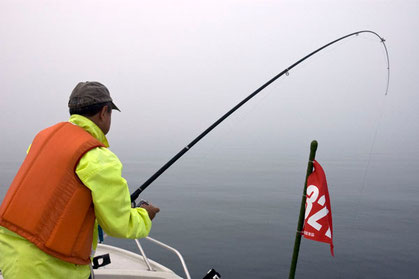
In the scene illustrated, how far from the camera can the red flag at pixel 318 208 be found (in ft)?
11.6

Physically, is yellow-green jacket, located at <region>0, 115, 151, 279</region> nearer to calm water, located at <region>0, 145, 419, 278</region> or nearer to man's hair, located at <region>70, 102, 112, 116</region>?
man's hair, located at <region>70, 102, 112, 116</region>

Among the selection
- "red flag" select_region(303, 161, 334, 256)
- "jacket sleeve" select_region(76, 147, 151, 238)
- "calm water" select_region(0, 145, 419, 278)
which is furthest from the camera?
"calm water" select_region(0, 145, 419, 278)

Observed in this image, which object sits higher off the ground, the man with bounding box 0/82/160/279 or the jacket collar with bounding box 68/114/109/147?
the jacket collar with bounding box 68/114/109/147

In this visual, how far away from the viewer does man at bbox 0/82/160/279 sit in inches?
65.1

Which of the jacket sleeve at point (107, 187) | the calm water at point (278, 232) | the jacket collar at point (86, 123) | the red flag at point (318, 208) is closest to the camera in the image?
the jacket sleeve at point (107, 187)

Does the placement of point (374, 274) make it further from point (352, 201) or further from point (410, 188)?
point (410, 188)

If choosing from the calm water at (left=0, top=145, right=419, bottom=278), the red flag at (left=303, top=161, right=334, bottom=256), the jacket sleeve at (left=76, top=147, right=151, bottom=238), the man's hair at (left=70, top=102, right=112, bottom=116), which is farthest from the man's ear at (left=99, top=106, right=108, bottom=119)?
the calm water at (left=0, top=145, right=419, bottom=278)

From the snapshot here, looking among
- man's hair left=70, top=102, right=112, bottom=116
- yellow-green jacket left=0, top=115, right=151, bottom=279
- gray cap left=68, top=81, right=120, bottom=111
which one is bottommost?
yellow-green jacket left=0, top=115, right=151, bottom=279

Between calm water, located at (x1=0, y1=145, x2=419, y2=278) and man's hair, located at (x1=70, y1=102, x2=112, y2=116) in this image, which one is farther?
calm water, located at (x1=0, y1=145, x2=419, y2=278)

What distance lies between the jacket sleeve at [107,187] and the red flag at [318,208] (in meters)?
2.32

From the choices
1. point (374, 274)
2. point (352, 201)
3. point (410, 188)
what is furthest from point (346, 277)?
point (410, 188)

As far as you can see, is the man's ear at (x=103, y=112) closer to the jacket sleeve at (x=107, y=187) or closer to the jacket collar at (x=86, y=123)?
the jacket collar at (x=86, y=123)

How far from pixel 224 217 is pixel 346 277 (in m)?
9.40

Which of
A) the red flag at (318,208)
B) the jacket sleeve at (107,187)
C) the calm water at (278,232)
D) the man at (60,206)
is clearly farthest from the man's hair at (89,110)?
the calm water at (278,232)
